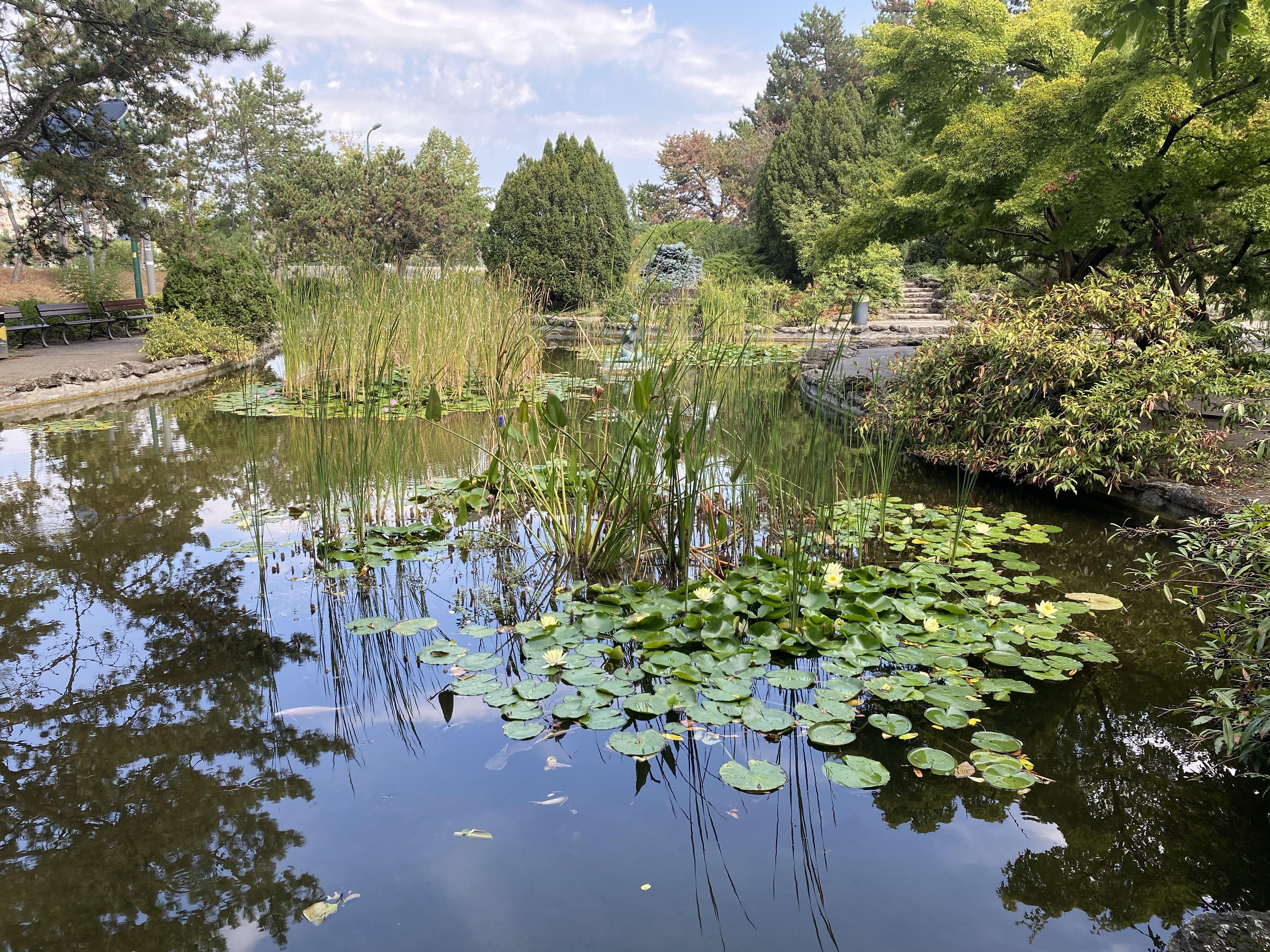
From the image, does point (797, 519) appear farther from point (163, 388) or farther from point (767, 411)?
point (163, 388)

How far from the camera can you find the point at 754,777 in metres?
1.99

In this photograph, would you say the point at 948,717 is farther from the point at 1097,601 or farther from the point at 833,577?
the point at 1097,601

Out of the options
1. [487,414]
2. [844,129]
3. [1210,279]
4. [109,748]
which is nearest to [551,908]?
[109,748]

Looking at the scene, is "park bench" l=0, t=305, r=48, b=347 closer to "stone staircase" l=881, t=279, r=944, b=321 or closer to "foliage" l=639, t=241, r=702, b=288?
"foliage" l=639, t=241, r=702, b=288

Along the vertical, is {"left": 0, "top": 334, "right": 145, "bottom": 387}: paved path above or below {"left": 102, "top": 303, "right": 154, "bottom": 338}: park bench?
below

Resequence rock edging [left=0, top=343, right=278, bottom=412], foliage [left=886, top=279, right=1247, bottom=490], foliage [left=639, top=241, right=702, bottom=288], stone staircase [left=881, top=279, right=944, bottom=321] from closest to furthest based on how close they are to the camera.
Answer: foliage [left=886, top=279, right=1247, bottom=490] → rock edging [left=0, top=343, right=278, bottom=412] → foliage [left=639, top=241, right=702, bottom=288] → stone staircase [left=881, top=279, right=944, bottom=321]

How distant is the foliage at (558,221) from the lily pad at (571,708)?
1181cm

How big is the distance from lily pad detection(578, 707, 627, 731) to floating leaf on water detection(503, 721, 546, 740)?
11 cm

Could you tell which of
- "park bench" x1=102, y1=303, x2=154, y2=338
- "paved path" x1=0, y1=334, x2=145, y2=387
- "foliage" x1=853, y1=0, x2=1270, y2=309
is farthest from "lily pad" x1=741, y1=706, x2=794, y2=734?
"park bench" x1=102, y1=303, x2=154, y2=338

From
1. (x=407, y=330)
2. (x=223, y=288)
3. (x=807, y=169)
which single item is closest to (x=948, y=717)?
(x=407, y=330)

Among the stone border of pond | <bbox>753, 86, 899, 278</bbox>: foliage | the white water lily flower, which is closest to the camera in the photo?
the white water lily flower

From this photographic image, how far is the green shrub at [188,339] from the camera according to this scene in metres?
8.73

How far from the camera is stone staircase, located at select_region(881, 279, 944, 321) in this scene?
13.9 meters

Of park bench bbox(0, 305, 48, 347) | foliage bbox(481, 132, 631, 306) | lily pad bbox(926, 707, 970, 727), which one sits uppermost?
foliage bbox(481, 132, 631, 306)
